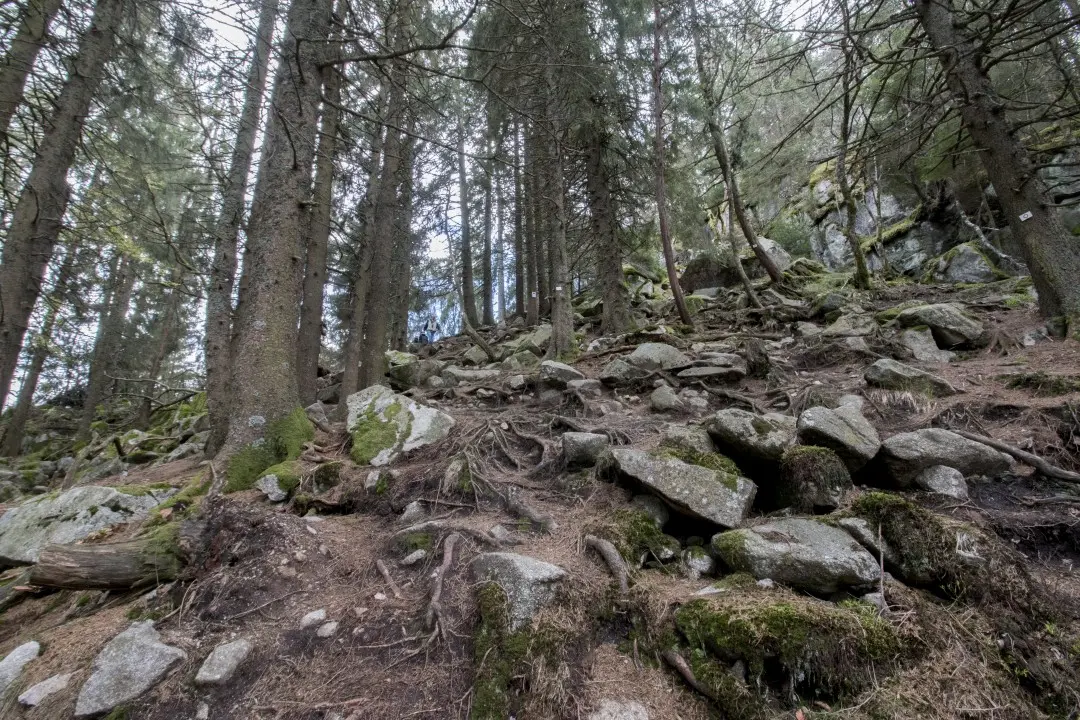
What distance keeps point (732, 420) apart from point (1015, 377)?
11.2 ft

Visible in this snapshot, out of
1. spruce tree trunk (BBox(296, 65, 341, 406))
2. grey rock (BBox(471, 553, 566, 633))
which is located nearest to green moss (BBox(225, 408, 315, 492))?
grey rock (BBox(471, 553, 566, 633))

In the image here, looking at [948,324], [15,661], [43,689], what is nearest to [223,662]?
[43,689]

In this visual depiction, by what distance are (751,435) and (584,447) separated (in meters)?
1.50

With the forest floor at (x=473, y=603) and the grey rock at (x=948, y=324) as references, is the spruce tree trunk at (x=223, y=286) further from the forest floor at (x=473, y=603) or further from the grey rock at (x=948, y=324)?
the grey rock at (x=948, y=324)

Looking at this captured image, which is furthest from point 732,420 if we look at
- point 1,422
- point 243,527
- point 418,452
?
point 1,422

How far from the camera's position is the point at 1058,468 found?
3.15 meters

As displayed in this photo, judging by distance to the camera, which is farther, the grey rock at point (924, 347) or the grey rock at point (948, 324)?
the grey rock at point (948, 324)

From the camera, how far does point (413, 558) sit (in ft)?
10.3

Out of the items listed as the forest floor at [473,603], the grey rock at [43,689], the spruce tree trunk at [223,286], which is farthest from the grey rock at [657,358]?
the spruce tree trunk at [223,286]

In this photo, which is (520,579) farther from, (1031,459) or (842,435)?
(1031,459)

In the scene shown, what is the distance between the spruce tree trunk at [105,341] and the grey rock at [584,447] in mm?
13708

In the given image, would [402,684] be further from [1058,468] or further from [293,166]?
[293,166]

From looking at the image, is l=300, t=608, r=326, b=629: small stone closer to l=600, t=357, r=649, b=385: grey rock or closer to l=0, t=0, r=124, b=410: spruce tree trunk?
l=600, t=357, r=649, b=385: grey rock

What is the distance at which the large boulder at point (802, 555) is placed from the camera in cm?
246
